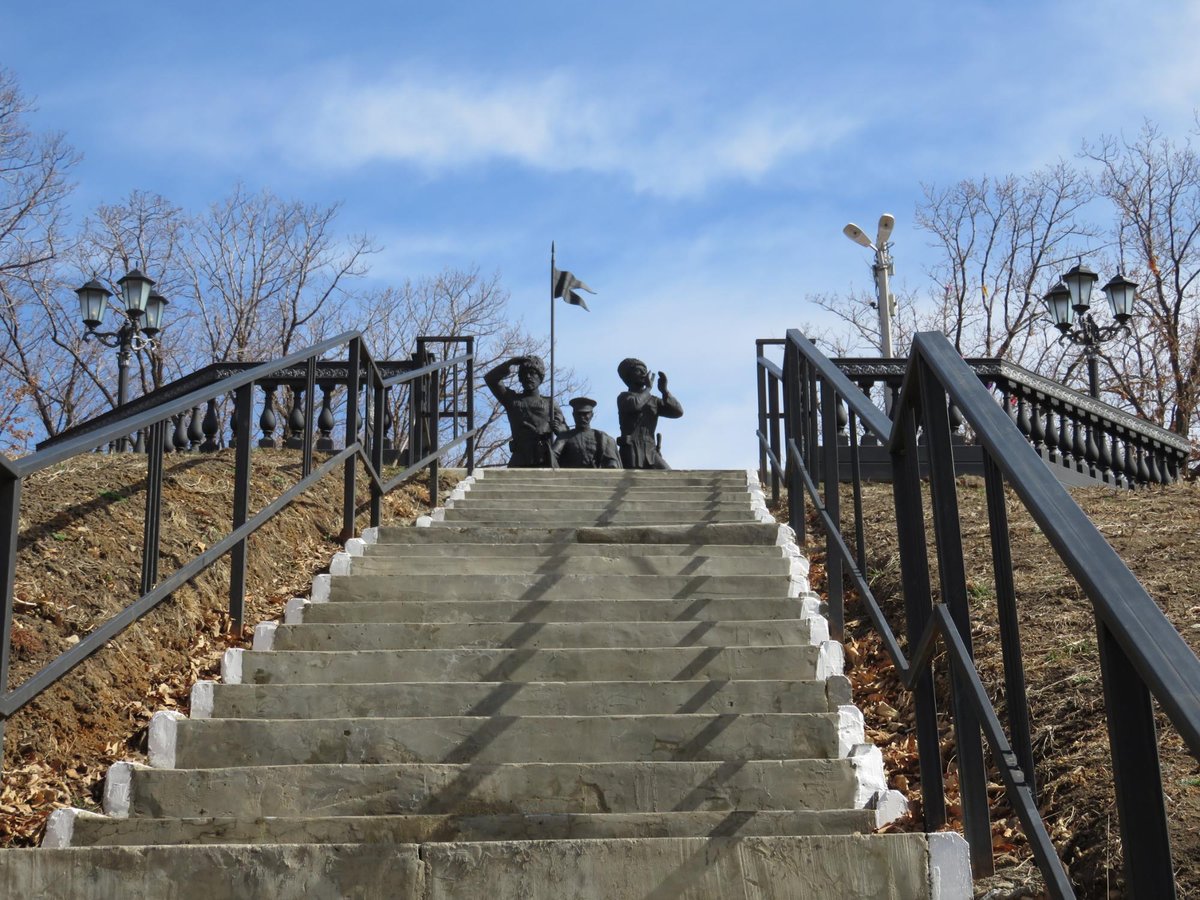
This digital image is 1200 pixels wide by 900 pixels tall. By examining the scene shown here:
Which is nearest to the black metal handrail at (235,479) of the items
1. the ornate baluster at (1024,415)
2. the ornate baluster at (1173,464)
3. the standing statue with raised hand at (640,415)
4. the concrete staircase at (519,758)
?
the concrete staircase at (519,758)

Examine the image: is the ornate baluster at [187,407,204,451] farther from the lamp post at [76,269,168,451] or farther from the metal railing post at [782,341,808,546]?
the metal railing post at [782,341,808,546]

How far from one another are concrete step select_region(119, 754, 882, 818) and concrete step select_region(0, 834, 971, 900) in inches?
26.9

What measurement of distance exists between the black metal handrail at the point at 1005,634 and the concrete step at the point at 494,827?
40 cm

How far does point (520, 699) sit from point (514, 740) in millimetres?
363

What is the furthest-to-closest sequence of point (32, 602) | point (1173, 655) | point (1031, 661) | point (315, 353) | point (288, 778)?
point (315, 353) < point (32, 602) < point (1031, 661) < point (288, 778) < point (1173, 655)

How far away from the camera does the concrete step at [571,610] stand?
234 inches

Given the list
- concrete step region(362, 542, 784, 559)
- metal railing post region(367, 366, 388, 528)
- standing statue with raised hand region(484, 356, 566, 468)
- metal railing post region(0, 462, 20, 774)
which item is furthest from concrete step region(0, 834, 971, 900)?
standing statue with raised hand region(484, 356, 566, 468)

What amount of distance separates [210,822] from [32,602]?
2.25 metres

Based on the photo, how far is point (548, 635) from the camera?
567cm

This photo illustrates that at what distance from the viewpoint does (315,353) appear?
6.86 metres

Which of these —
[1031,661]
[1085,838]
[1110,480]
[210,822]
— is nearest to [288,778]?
[210,822]

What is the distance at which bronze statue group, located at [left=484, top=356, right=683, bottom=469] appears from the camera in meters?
14.2

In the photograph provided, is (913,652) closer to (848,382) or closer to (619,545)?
(848,382)

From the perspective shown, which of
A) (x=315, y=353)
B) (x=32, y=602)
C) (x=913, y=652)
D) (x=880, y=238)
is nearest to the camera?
(x=913, y=652)
